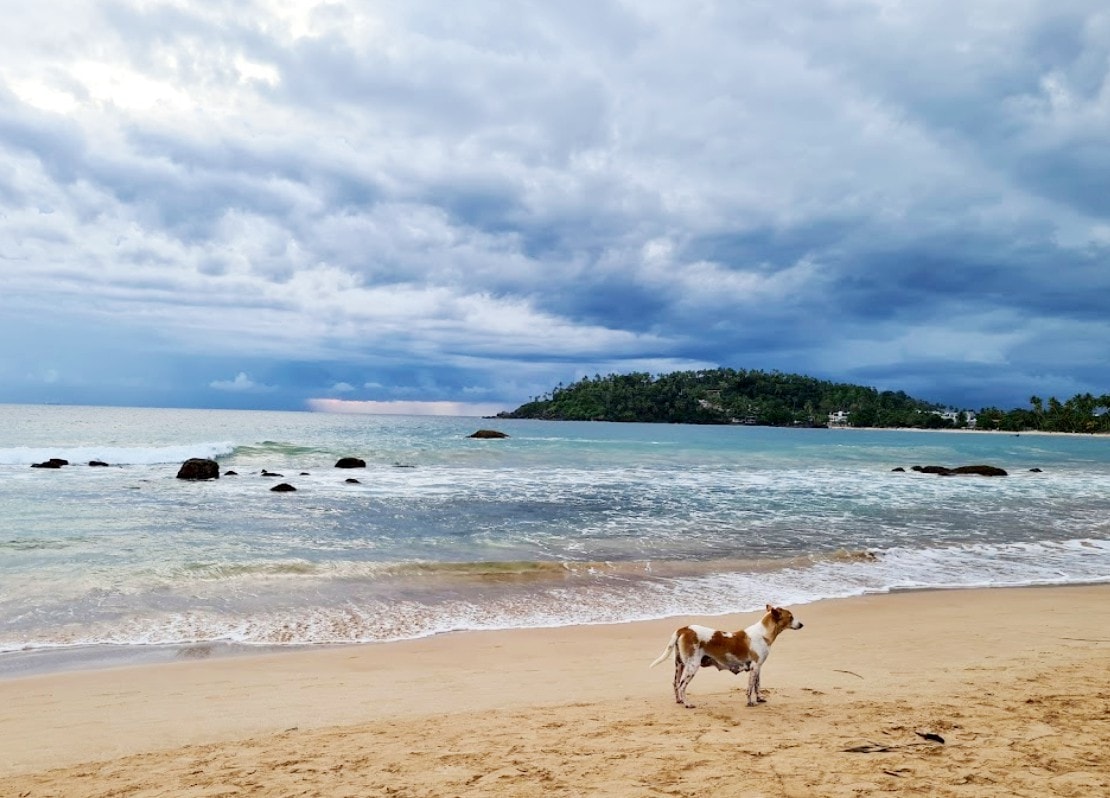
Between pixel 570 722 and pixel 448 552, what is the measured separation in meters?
10.0

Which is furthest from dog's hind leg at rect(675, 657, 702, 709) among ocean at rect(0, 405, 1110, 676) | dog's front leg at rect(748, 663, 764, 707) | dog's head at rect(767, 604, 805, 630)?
ocean at rect(0, 405, 1110, 676)

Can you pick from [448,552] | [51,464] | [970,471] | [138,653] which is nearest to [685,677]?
[138,653]

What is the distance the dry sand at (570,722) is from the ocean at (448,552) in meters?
1.54

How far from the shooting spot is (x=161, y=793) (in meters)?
4.66

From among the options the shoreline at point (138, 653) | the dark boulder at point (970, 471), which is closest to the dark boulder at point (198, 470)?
the shoreline at point (138, 653)

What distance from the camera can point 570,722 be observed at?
5832 millimetres

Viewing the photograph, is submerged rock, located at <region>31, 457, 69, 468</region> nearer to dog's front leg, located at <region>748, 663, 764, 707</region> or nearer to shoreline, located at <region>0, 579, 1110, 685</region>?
shoreline, located at <region>0, 579, 1110, 685</region>

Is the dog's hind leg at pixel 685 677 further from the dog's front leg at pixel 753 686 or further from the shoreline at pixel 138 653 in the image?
the shoreline at pixel 138 653

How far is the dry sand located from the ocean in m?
1.54

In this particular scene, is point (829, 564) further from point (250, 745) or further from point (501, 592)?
point (250, 745)

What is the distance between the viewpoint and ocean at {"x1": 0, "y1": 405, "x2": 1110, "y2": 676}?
10.0 m

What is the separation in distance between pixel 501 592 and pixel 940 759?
8.09 metres

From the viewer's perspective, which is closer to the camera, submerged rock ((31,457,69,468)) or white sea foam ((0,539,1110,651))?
white sea foam ((0,539,1110,651))

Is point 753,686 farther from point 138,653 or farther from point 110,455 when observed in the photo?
point 110,455
